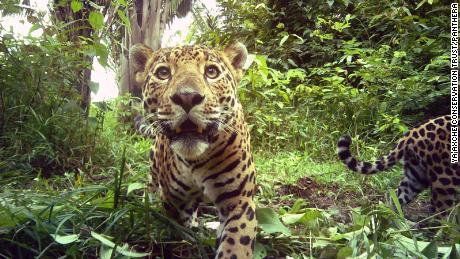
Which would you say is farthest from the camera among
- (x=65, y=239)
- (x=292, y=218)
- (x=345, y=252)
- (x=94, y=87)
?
(x=94, y=87)

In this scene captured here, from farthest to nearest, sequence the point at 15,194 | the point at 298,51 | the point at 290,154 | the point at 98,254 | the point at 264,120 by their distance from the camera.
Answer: the point at 298,51, the point at 264,120, the point at 290,154, the point at 15,194, the point at 98,254

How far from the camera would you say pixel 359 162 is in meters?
4.66

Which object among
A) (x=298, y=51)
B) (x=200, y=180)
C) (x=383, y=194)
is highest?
(x=298, y=51)

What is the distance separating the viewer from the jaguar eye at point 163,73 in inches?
98.9

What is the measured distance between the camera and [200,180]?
267 cm

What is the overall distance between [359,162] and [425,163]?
0.63 meters

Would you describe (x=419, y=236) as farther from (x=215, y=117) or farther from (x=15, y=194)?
(x=15, y=194)

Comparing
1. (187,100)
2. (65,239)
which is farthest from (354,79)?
(65,239)

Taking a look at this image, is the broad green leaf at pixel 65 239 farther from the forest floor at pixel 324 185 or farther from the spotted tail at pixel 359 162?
the spotted tail at pixel 359 162

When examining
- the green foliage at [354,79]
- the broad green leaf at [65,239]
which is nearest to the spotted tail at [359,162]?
the green foliage at [354,79]

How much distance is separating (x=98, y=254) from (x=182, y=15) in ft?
26.7

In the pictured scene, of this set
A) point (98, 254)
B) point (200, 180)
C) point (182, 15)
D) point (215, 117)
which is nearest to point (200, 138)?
point (215, 117)

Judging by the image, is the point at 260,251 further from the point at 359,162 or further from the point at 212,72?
the point at 359,162

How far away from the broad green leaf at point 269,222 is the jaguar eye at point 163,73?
1.01 meters
